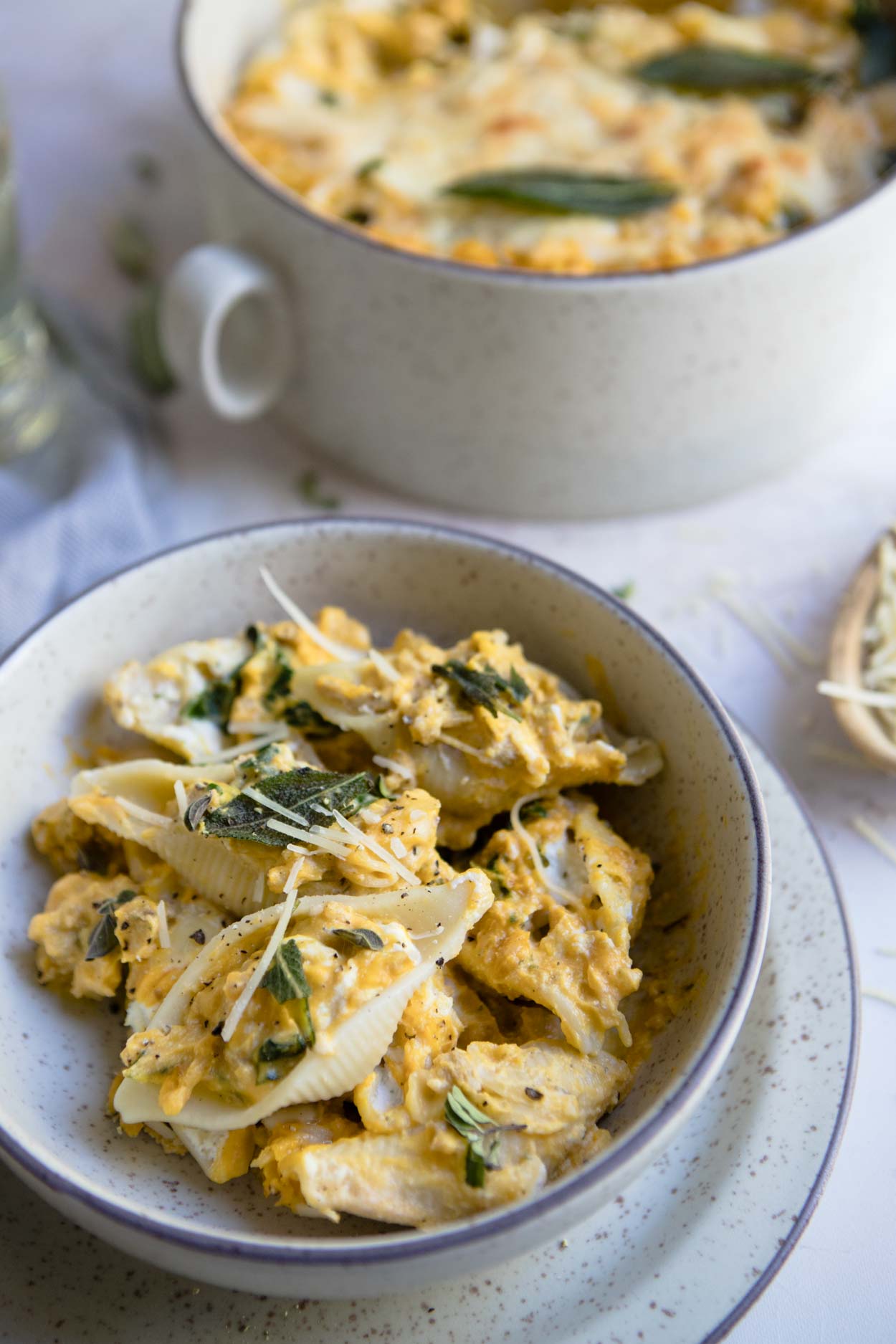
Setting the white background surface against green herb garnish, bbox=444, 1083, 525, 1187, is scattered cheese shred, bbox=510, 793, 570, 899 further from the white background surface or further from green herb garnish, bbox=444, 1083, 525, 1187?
the white background surface

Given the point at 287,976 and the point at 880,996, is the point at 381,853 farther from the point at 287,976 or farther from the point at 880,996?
the point at 880,996

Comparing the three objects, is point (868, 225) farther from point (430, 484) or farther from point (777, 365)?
point (430, 484)

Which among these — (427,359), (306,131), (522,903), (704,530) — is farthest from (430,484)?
(522,903)

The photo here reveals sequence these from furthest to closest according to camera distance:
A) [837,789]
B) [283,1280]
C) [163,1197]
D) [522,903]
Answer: [837,789] → [522,903] → [163,1197] → [283,1280]

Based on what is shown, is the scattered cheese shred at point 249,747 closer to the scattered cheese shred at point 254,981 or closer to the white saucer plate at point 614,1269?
the scattered cheese shred at point 254,981

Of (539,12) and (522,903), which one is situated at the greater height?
(539,12)
